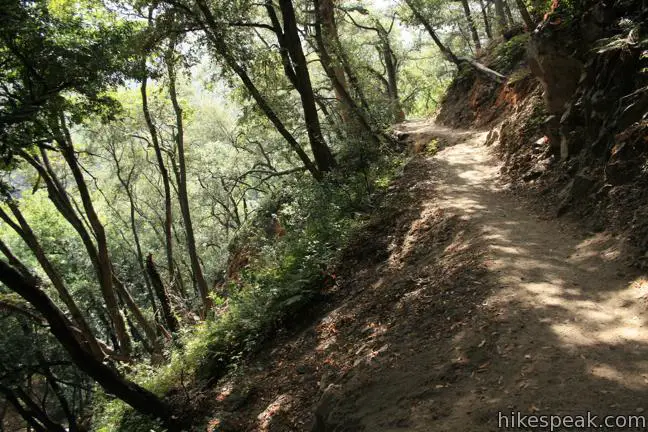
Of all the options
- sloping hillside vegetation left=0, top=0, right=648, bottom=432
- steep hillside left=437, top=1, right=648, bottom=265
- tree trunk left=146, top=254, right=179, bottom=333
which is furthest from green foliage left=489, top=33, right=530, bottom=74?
tree trunk left=146, top=254, right=179, bottom=333

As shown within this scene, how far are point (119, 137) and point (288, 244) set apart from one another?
16.4 metres

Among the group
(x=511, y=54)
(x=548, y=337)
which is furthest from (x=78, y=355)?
(x=511, y=54)

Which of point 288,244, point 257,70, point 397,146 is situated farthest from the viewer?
point 397,146

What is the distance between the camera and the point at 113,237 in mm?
30234

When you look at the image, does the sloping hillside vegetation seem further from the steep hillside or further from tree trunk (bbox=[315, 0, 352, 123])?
tree trunk (bbox=[315, 0, 352, 123])

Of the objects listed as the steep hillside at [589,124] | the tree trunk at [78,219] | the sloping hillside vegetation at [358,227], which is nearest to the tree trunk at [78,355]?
the sloping hillside vegetation at [358,227]

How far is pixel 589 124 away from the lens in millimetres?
7340

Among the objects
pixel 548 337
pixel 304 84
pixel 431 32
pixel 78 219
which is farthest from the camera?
pixel 431 32

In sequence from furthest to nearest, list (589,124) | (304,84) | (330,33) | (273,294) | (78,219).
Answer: (330,33), (304,84), (78,219), (273,294), (589,124)

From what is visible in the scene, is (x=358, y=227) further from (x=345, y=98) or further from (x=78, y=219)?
(x=78, y=219)

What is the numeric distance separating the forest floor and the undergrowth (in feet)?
1.59

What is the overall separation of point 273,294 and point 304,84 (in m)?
5.78

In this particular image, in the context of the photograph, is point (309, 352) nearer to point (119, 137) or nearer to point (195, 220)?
point (119, 137)

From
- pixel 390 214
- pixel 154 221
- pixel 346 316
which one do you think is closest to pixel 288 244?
pixel 390 214
